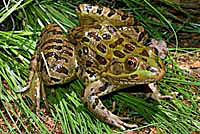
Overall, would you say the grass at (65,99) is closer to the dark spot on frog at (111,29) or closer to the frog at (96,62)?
the frog at (96,62)

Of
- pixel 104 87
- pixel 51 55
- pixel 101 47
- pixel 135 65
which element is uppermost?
pixel 51 55

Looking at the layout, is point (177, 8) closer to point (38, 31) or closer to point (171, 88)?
point (171, 88)

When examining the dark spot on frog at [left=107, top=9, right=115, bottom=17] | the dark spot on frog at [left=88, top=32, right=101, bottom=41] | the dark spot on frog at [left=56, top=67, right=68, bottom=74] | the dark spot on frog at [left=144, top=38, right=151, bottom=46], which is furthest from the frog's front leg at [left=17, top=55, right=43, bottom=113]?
the dark spot on frog at [left=144, top=38, right=151, bottom=46]

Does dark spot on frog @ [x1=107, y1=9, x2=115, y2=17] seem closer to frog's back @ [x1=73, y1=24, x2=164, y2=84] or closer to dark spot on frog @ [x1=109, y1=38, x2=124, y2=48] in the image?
frog's back @ [x1=73, y1=24, x2=164, y2=84]

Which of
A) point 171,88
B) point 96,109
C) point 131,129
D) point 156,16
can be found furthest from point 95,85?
point 156,16

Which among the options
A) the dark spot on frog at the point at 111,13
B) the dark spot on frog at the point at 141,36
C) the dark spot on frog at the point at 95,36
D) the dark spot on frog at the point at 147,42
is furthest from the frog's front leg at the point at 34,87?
the dark spot on frog at the point at 147,42

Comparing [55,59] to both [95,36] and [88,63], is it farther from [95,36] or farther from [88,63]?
[95,36]

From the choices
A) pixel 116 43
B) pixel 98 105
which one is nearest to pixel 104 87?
pixel 98 105
